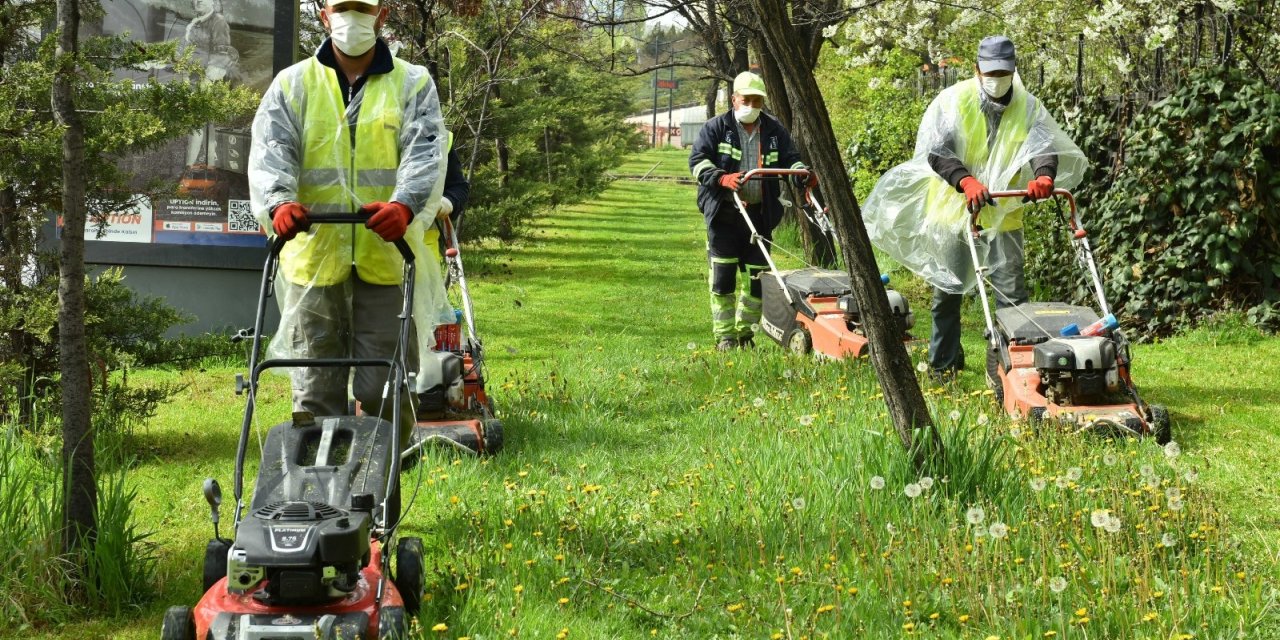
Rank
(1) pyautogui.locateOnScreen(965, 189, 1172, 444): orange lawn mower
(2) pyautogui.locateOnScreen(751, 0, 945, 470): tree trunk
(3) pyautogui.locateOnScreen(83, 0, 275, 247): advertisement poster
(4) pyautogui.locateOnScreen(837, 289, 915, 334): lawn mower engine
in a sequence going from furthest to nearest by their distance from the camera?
(3) pyautogui.locateOnScreen(83, 0, 275, 247): advertisement poster → (4) pyautogui.locateOnScreen(837, 289, 915, 334): lawn mower engine → (1) pyautogui.locateOnScreen(965, 189, 1172, 444): orange lawn mower → (2) pyautogui.locateOnScreen(751, 0, 945, 470): tree trunk

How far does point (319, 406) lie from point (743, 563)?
1684 mm

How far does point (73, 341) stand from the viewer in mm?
4777

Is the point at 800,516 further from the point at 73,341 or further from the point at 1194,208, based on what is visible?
the point at 1194,208

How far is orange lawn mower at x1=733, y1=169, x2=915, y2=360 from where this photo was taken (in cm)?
900

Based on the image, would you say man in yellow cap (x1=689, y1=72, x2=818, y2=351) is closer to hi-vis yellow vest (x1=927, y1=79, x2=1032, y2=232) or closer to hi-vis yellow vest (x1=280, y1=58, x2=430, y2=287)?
hi-vis yellow vest (x1=927, y1=79, x2=1032, y2=232)

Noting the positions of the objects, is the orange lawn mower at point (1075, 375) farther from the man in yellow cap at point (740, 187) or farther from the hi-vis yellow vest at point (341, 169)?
the hi-vis yellow vest at point (341, 169)

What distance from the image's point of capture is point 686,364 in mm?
9438

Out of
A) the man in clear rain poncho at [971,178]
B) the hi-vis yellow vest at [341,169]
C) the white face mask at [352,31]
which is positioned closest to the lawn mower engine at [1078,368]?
the man in clear rain poncho at [971,178]

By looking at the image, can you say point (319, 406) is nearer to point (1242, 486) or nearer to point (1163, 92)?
point (1242, 486)

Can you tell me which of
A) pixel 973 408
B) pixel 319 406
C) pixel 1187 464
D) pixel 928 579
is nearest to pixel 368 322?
pixel 319 406

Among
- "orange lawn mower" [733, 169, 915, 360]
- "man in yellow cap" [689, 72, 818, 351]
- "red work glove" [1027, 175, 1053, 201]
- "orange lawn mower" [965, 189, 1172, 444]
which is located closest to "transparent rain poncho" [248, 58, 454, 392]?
"orange lawn mower" [965, 189, 1172, 444]

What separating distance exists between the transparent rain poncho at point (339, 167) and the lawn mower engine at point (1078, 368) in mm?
3243

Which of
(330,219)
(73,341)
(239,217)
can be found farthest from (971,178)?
(239,217)

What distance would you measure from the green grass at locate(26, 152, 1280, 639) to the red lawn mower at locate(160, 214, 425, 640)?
29 centimetres
